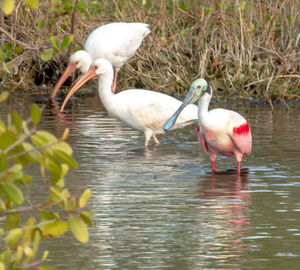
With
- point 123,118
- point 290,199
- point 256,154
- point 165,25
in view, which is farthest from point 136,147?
point 165,25

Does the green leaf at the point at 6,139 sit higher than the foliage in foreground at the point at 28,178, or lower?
higher

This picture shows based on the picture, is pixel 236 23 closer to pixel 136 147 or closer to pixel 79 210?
pixel 136 147

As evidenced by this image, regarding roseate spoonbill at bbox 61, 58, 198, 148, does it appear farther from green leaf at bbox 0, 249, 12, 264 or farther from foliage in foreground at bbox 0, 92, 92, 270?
green leaf at bbox 0, 249, 12, 264

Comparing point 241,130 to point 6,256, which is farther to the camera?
point 241,130

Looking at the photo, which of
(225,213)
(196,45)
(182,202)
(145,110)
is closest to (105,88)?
(145,110)

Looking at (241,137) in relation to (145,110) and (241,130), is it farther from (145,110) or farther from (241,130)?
(145,110)

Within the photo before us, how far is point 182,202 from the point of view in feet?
22.6

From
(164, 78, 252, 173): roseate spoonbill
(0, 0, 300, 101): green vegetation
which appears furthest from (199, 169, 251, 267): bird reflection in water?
(0, 0, 300, 101): green vegetation

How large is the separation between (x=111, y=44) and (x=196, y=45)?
149 centimetres

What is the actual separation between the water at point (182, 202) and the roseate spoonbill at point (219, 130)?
222mm

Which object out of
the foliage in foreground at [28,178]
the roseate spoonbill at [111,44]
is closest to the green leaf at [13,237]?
the foliage in foreground at [28,178]

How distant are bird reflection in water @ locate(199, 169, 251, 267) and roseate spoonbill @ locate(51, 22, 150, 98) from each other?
19.3ft

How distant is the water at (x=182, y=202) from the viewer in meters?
5.22

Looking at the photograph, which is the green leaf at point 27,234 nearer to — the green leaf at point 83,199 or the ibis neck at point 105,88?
the green leaf at point 83,199
